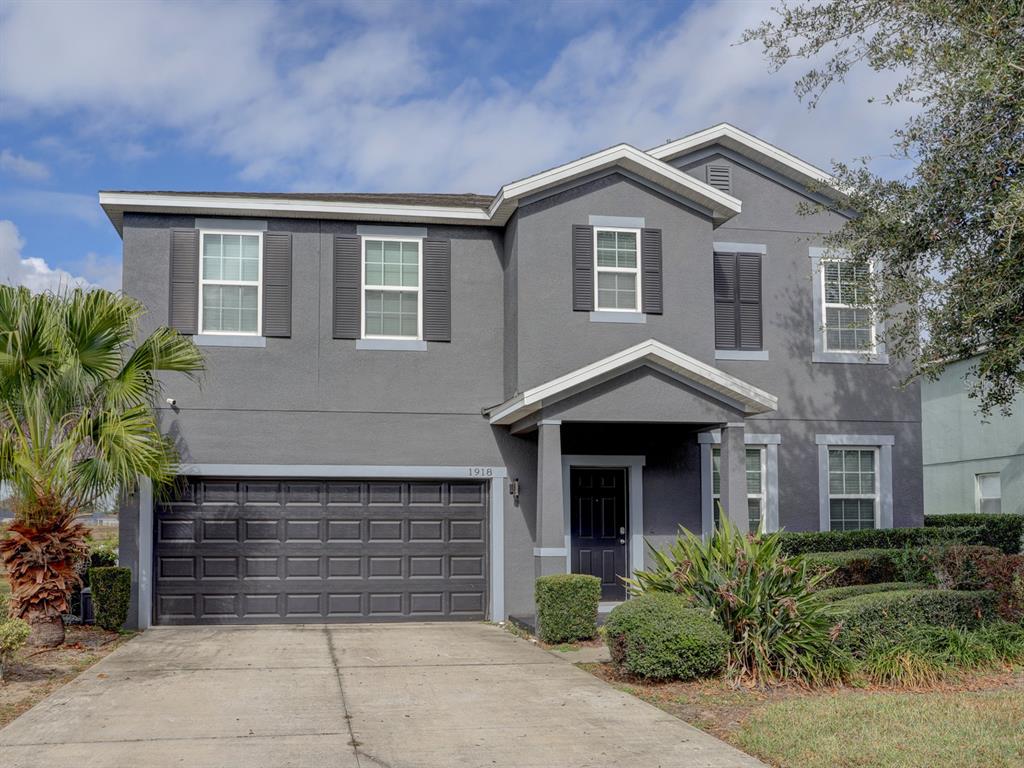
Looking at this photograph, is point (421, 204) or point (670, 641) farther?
point (421, 204)

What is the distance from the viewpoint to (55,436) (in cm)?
1360

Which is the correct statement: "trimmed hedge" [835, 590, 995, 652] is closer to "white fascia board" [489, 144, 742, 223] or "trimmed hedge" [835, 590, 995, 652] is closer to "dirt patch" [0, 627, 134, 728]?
"white fascia board" [489, 144, 742, 223]

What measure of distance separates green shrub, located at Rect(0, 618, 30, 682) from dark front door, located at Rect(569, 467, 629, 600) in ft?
28.0

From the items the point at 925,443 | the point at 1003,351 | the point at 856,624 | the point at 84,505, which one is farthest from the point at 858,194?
the point at 925,443

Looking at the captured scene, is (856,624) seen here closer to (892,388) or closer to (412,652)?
(412,652)

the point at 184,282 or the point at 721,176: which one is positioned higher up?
the point at 721,176

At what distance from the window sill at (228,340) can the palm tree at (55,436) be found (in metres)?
2.35

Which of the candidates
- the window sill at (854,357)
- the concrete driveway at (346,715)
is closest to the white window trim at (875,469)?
the window sill at (854,357)

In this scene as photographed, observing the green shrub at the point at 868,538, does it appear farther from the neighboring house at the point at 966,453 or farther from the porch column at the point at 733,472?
the neighboring house at the point at 966,453

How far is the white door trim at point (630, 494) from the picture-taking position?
1714 cm

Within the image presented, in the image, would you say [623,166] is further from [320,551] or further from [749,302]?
[320,551]

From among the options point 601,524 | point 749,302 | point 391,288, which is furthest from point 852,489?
point 391,288

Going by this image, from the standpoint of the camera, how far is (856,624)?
11.6m

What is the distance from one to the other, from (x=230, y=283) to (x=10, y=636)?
7.06 metres
